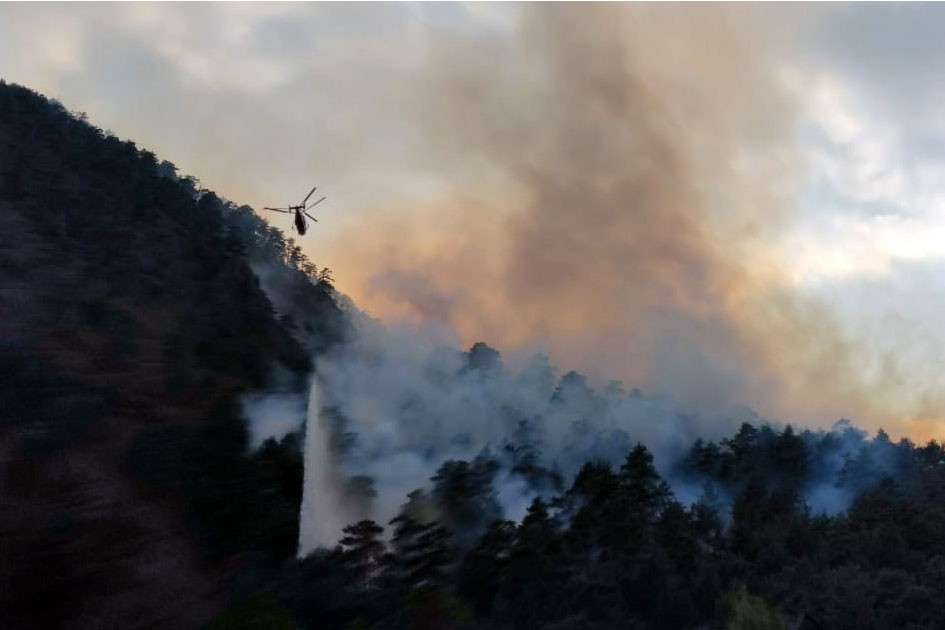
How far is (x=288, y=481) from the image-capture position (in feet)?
104

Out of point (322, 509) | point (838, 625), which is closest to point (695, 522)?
point (838, 625)

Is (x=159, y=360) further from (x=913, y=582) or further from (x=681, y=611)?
(x=913, y=582)

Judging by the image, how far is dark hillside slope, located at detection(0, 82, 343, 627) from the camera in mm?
18844

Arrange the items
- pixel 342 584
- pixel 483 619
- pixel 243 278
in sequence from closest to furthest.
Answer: pixel 342 584
pixel 483 619
pixel 243 278

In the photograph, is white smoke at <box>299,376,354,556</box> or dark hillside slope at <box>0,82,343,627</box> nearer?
dark hillside slope at <box>0,82,343,627</box>

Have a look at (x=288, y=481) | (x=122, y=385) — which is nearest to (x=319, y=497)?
(x=288, y=481)

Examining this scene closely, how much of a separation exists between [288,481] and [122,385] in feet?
22.9

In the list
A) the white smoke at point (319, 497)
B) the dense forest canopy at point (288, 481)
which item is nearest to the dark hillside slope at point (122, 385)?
the dense forest canopy at point (288, 481)

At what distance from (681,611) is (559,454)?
113ft

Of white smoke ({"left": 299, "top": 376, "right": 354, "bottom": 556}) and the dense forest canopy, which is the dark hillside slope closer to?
the dense forest canopy

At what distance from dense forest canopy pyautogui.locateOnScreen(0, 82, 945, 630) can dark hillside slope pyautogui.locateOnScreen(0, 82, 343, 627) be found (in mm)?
101

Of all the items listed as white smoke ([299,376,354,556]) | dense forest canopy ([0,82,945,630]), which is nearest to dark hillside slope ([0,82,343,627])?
dense forest canopy ([0,82,945,630])

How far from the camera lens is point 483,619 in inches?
987

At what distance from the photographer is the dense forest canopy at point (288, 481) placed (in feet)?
65.7
